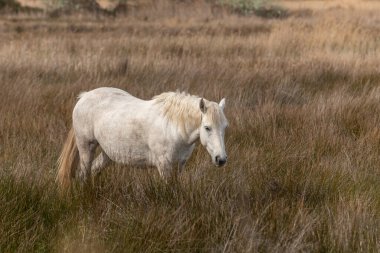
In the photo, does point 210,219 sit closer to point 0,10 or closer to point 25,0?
point 0,10

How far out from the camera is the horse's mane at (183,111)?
13.8 ft

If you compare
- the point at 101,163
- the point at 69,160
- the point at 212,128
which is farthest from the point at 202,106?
the point at 69,160

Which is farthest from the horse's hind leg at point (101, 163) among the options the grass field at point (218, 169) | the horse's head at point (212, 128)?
the horse's head at point (212, 128)

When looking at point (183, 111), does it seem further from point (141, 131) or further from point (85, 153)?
point (85, 153)

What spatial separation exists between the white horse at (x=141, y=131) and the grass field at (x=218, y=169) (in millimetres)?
155

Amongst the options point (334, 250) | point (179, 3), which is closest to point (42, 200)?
point (334, 250)

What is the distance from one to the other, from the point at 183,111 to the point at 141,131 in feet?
1.27

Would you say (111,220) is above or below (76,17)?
above

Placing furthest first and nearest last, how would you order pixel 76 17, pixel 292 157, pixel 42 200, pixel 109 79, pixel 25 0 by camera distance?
→ 1. pixel 25 0
2. pixel 76 17
3. pixel 109 79
4. pixel 292 157
5. pixel 42 200

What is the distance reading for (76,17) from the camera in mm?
27156

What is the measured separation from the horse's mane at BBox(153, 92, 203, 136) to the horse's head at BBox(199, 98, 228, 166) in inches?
4.1

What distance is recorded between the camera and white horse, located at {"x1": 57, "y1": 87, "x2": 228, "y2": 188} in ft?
13.4

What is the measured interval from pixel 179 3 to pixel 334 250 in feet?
93.7

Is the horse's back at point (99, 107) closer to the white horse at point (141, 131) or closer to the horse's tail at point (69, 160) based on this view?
the white horse at point (141, 131)
